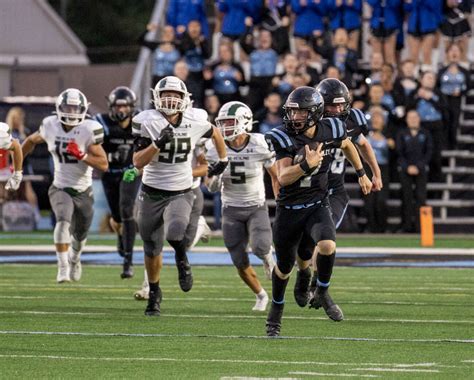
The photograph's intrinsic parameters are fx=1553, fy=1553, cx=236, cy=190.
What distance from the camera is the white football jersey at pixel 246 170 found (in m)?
11.8

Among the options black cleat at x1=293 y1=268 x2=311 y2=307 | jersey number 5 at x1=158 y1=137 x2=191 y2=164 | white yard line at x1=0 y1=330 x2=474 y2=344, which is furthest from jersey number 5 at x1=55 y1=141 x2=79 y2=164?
white yard line at x1=0 y1=330 x2=474 y2=344

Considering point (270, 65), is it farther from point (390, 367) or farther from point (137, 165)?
point (390, 367)

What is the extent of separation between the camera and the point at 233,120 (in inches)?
461

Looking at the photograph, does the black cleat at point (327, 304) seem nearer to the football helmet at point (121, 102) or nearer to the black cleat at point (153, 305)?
the black cleat at point (153, 305)

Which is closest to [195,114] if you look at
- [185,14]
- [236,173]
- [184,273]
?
[236,173]

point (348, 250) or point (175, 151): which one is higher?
point (175, 151)

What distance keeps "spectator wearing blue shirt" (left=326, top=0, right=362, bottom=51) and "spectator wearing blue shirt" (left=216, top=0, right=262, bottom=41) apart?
1.08 m

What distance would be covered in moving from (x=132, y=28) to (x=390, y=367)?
4173 cm

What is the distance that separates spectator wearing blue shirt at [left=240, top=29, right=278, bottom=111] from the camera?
2062cm

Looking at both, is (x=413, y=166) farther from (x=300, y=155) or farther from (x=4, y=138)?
(x=300, y=155)

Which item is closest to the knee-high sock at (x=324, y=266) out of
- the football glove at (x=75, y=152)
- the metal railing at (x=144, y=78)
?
the football glove at (x=75, y=152)

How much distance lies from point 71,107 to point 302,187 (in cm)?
426

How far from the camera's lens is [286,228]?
32.2 feet

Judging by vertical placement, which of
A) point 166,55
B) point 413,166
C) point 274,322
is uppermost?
point 166,55
